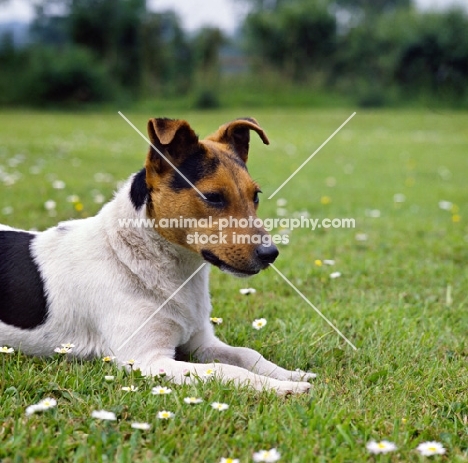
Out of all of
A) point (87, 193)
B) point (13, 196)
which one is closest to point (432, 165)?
point (87, 193)

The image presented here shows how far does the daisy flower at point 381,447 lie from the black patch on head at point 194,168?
178 cm

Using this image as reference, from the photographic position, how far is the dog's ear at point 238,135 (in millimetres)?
4168

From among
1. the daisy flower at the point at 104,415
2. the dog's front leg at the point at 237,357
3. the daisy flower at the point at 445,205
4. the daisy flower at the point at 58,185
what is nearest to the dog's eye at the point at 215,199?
the dog's front leg at the point at 237,357

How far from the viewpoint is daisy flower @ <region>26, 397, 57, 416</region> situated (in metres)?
2.92

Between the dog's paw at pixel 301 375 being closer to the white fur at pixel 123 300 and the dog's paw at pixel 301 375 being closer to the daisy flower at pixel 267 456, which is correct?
the white fur at pixel 123 300

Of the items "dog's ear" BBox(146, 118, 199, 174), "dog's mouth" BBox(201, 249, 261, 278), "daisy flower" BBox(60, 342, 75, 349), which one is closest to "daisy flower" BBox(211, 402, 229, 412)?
"dog's mouth" BBox(201, 249, 261, 278)

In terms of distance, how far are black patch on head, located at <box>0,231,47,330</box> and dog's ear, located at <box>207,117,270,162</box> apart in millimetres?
1488

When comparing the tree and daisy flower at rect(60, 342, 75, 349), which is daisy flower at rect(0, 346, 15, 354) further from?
the tree

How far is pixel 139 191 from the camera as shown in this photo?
3877 mm

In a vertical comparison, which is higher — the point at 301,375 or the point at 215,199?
the point at 215,199

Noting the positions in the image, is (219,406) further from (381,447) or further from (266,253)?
(266,253)

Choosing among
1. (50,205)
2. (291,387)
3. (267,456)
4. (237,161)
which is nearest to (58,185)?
(50,205)

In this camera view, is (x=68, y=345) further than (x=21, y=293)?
No

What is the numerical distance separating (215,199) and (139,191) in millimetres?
506
